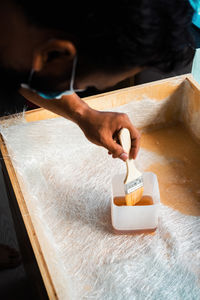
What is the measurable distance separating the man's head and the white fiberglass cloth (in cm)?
40

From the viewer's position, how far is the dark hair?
1.15 ft

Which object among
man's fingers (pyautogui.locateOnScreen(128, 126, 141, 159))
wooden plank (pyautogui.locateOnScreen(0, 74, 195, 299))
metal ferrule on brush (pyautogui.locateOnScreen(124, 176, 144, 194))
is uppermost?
wooden plank (pyautogui.locateOnScreen(0, 74, 195, 299))

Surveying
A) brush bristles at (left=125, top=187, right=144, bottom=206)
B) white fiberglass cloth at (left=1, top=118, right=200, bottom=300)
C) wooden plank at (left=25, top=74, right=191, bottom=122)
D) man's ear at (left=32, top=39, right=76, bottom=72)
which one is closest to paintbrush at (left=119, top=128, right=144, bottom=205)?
brush bristles at (left=125, top=187, right=144, bottom=206)

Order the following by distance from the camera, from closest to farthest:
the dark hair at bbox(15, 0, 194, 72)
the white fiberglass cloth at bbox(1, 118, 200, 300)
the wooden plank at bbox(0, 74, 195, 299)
→ the dark hair at bbox(15, 0, 194, 72)
the white fiberglass cloth at bbox(1, 118, 200, 300)
the wooden plank at bbox(0, 74, 195, 299)

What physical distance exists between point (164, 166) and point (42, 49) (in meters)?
0.67

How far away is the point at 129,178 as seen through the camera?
75cm

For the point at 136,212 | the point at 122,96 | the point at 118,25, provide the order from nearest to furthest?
the point at 118,25 < the point at 136,212 < the point at 122,96

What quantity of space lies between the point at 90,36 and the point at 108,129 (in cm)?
41

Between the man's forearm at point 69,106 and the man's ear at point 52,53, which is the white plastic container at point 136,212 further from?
the man's ear at point 52,53

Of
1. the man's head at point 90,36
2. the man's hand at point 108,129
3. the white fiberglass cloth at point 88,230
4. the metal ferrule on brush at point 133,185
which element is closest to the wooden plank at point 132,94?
the white fiberglass cloth at point 88,230

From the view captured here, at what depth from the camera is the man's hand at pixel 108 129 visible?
0.75 meters

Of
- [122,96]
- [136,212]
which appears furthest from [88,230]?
[122,96]

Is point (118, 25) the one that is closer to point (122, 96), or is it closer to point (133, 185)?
point (133, 185)

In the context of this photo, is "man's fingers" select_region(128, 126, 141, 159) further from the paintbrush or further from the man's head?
the man's head
